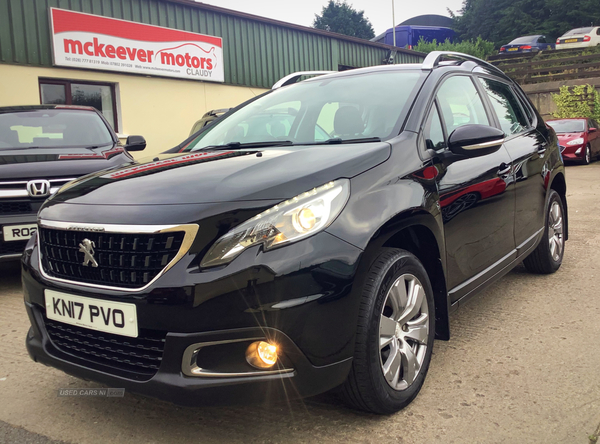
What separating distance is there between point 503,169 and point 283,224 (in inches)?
75.9

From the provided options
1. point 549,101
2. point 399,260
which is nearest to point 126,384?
point 399,260

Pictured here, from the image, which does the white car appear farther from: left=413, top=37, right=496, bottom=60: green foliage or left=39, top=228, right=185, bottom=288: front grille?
left=39, top=228, right=185, bottom=288: front grille

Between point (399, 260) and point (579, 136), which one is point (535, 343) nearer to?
point (399, 260)

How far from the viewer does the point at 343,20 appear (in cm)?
6644

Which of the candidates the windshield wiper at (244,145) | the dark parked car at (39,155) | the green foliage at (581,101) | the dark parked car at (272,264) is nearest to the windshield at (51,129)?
the dark parked car at (39,155)

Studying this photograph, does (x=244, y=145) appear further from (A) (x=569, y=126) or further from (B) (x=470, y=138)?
(A) (x=569, y=126)

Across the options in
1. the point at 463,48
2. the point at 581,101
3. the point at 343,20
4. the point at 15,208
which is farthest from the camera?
the point at 343,20

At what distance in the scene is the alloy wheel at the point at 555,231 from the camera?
4650 millimetres

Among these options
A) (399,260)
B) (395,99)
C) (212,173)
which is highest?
(395,99)

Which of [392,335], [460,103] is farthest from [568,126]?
[392,335]

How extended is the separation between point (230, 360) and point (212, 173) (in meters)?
0.81

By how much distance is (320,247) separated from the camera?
207 centimetres

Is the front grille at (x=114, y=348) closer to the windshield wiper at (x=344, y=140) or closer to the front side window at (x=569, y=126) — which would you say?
the windshield wiper at (x=344, y=140)

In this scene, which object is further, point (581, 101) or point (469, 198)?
point (581, 101)
